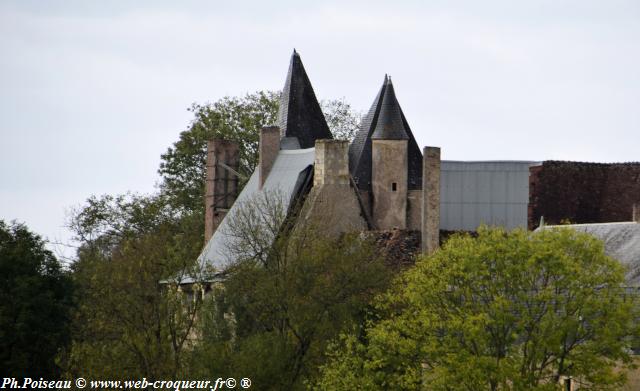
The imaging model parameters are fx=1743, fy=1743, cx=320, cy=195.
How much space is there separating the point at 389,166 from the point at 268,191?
436cm

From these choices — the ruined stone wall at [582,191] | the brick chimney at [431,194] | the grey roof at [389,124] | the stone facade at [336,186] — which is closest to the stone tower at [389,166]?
the grey roof at [389,124]

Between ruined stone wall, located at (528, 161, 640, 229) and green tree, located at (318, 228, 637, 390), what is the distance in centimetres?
1885

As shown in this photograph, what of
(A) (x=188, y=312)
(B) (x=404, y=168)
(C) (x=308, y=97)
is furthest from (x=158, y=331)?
(C) (x=308, y=97)

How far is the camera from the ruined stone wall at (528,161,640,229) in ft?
199

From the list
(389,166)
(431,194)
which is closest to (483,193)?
(389,166)

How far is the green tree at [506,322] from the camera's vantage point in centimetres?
3834

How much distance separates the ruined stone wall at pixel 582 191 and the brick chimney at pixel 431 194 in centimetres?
546

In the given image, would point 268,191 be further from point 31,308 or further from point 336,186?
point 31,308

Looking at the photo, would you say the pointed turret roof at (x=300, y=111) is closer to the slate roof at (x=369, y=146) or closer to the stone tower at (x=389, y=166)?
the slate roof at (x=369, y=146)

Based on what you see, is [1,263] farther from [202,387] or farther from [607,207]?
[607,207]

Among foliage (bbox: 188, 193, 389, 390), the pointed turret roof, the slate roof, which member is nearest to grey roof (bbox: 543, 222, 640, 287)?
foliage (bbox: 188, 193, 389, 390)

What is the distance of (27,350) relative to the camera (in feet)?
179

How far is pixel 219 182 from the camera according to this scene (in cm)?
6488

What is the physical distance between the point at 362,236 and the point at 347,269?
19.7ft
